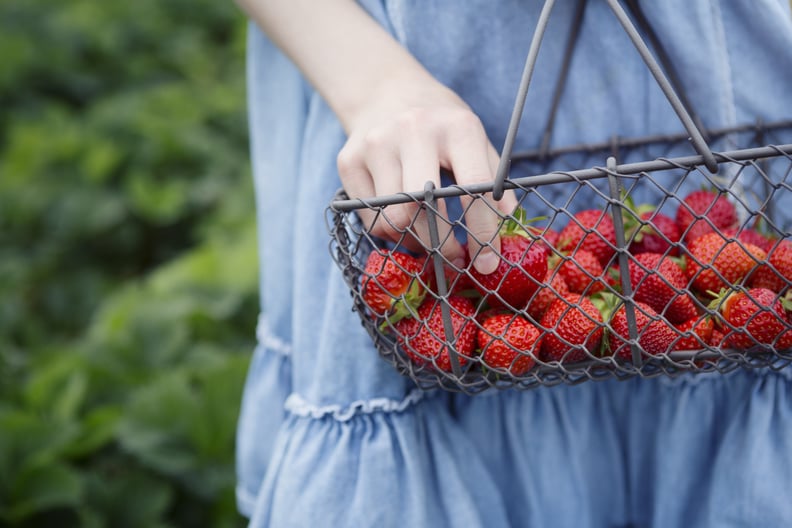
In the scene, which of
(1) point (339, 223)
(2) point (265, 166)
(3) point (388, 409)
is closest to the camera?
(1) point (339, 223)

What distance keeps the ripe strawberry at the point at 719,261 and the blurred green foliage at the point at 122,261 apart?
3.33 feet

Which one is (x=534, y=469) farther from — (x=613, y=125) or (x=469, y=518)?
(x=613, y=125)

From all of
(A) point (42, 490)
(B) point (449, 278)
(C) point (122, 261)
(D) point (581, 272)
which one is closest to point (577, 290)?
(D) point (581, 272)

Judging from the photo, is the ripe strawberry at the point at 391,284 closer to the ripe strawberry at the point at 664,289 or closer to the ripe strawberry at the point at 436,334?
the ripe strawberry at the point at 436,334

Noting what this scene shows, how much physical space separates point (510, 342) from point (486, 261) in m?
0.07

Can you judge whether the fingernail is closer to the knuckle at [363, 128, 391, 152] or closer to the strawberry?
the strawberry

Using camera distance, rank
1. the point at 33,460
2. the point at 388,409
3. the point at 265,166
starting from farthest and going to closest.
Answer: the point at 33,460 < the point at 265,166 < the point at 388,409

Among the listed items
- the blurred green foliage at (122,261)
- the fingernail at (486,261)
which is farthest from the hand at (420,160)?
the blurred green foliage at (122,261)

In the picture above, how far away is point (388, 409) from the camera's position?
0.80 metres

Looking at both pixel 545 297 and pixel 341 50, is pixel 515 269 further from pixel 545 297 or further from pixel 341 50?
pixel 341 50

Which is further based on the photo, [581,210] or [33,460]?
[33,460]

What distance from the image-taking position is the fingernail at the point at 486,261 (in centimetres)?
67

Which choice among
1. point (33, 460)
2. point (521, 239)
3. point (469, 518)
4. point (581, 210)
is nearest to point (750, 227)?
point (581, 210)

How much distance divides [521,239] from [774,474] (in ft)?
1.11
